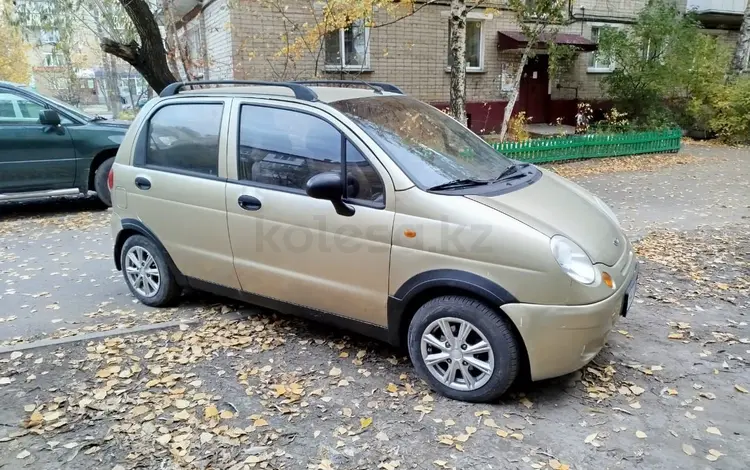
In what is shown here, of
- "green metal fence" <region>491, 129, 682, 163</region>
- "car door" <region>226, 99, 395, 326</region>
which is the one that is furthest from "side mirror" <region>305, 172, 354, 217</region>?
"green metal fence" <region>491, 129, 682, 163</region>

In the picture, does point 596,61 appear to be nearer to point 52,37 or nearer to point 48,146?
point 48,146

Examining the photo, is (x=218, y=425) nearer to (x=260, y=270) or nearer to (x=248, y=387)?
(x=248, y=387)

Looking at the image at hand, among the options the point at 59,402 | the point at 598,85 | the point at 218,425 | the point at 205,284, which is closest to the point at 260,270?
the point at 205,284

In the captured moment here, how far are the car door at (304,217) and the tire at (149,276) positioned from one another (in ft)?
2.91

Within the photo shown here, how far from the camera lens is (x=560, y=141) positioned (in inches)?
494

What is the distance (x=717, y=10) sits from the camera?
2014 centimetres

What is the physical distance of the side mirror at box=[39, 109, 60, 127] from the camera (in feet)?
26.1

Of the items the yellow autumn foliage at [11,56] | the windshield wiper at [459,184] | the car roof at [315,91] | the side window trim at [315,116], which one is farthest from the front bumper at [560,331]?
the yellow autumn foliage at [11,56]

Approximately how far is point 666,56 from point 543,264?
53.5ft

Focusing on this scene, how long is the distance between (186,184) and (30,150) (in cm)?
522

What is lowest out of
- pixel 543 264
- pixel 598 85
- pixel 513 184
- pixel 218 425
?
pixel 218 425

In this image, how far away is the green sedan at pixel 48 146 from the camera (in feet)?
25.9

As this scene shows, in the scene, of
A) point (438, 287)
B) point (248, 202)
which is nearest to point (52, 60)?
point (248, 202)

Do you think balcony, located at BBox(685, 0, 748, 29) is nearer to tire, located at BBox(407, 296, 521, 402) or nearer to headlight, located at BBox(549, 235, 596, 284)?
headlight, located at BBox(549, 235, 596, 284)
